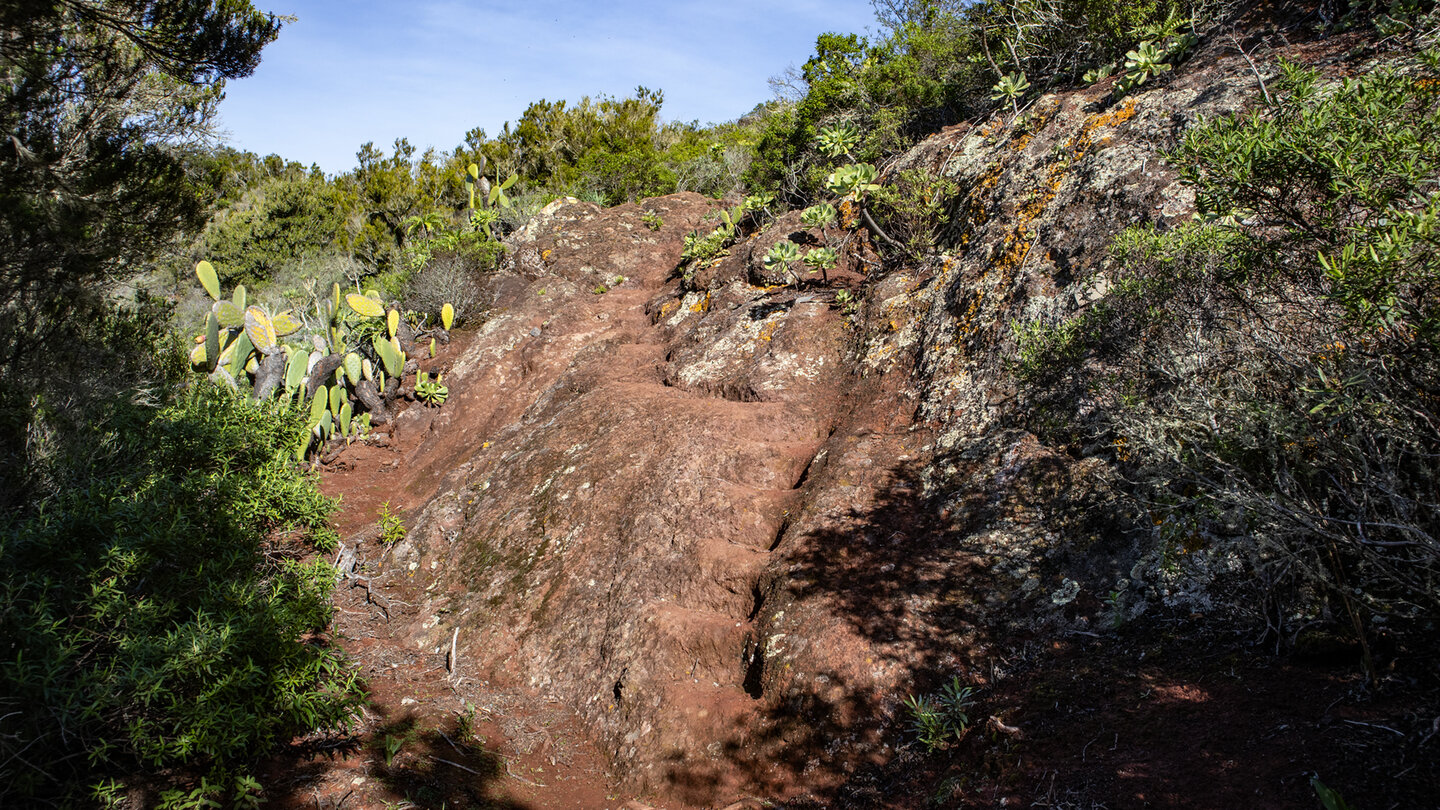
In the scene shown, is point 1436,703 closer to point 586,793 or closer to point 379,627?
point 586,793

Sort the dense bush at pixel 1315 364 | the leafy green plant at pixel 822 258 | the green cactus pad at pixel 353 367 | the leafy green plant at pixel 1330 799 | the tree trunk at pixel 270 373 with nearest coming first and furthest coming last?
the leafy green plant at pixel 1330 799, the dense bush at pixel 1315 364, the leafy green plant at pixel 822 258, the tree trunk at pixel 270 373, the green cactus pad at pixel 353 367

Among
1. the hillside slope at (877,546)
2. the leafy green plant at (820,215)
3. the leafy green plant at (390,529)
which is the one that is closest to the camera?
the hillside slope at (877,546)

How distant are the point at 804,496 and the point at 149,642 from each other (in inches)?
138

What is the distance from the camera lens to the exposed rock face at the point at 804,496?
11.8ft

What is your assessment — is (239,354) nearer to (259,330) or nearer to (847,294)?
(259,330)

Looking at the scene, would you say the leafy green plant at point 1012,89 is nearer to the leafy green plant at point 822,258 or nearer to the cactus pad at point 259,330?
the leafy green plant at point 822,258

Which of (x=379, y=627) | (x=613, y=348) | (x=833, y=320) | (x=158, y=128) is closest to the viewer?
(x=379, y=627)

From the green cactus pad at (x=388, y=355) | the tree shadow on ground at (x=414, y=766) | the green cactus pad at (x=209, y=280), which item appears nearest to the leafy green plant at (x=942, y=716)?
the tree shadow on ground at (x=414, y=766)

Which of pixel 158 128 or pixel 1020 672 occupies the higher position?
pixel 158 128

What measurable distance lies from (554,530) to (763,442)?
1.79m

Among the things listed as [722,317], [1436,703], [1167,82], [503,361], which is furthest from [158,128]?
[1436,703]

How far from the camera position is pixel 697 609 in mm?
4488

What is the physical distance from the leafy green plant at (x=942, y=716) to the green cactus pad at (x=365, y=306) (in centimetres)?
872

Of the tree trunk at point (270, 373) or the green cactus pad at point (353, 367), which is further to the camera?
the green cactus pad at point (353, 367)
